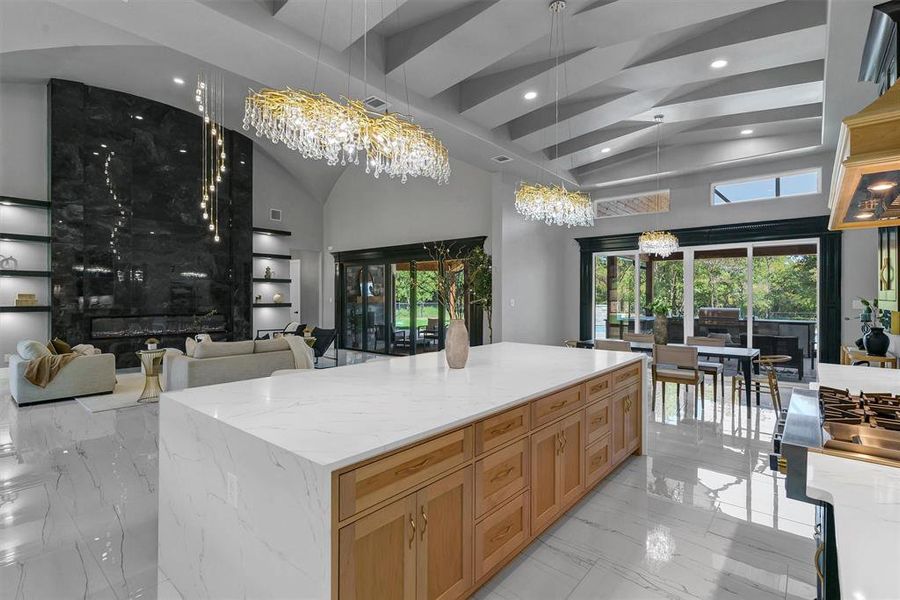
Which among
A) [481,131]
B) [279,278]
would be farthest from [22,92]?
[481,131]

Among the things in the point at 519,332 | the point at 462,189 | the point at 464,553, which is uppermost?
the point at 462,189

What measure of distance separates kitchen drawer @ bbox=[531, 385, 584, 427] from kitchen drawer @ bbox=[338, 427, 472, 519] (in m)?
0.57

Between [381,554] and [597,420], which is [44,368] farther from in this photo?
[597,420]

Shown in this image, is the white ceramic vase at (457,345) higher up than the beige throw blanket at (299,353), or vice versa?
the white ceramic vase at (457,345)

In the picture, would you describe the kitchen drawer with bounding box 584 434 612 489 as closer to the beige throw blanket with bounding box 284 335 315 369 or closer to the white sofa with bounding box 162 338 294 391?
the beige throw blanket with bounding box 284 335 315 369

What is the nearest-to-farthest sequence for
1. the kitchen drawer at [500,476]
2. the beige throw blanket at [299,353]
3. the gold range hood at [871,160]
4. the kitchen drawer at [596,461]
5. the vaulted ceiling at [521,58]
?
the gold range hood at [871,160] < the kitchen drawer at [500,476] < the kitchen drawer at [596,461] < the vaulted ceiling at [521,58] < the beige throw blanket at [299,353]

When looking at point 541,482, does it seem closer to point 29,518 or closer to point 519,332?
point 29,518

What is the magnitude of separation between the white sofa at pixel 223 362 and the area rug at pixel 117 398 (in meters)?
0.48

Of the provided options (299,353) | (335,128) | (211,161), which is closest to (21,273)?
(211,161)

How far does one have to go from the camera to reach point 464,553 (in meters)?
1.82

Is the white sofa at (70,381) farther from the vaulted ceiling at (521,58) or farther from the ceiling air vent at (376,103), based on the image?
the ceiling air vent at (376,103)

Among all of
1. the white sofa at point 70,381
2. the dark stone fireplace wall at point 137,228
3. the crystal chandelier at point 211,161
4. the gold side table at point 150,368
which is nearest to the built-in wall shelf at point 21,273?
the dark stone fireplace wall at point 137,228

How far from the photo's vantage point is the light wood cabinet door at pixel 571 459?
2.52m

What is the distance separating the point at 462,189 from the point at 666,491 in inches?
247
